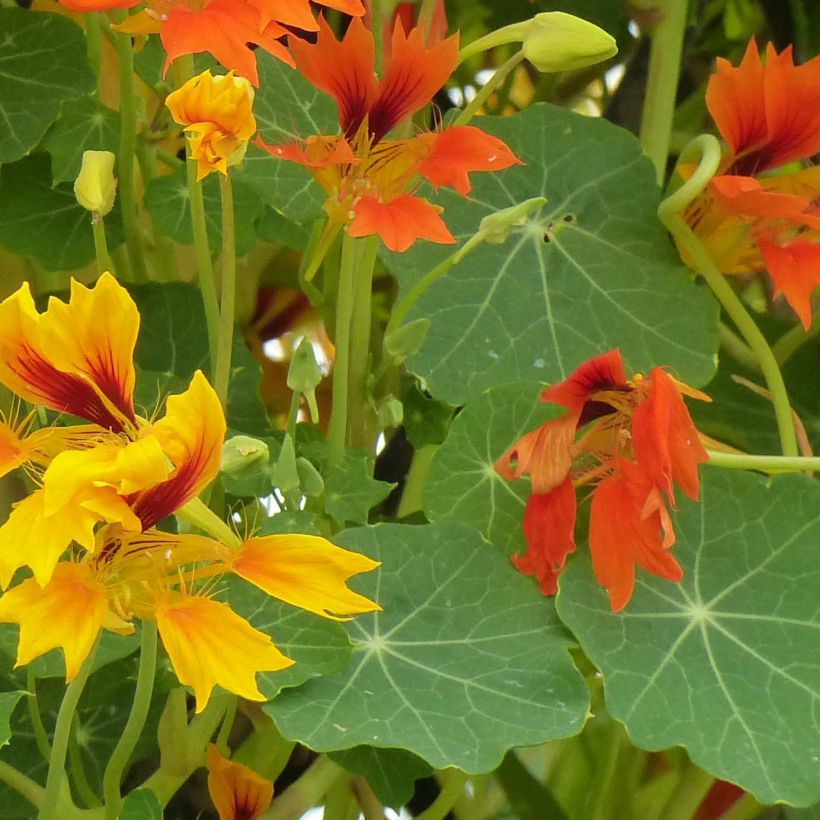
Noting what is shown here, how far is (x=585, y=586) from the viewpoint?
63cm

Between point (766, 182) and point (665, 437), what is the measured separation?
0.26 m

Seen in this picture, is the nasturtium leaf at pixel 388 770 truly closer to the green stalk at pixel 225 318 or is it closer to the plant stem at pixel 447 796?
the plant stem at pixel 447 796

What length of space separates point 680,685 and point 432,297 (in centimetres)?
27

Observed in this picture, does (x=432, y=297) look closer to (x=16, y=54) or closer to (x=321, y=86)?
(x=321, y=86)

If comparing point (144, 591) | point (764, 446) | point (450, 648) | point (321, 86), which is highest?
point (321, 86)

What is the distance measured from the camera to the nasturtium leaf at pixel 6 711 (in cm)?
50

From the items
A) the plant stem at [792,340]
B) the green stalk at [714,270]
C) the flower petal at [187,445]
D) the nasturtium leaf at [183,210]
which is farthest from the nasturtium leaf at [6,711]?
the plant stem at [792,340]

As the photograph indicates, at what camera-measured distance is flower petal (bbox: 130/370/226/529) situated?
0.44m

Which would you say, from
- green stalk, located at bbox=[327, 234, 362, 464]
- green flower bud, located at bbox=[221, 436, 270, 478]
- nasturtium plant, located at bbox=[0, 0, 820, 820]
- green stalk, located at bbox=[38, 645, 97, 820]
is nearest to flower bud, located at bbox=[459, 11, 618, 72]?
nasturtium plant, located at bbox=[0, 0, 820, 820]

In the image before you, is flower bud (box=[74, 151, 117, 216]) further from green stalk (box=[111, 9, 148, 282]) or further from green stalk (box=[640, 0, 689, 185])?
green stalk (box=[640, 0, 689, 185])

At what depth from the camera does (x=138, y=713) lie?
20.7 inches

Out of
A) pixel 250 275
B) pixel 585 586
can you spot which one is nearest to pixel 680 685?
pixel 585 586

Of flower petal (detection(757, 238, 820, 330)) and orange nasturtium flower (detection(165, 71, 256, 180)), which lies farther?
flower petal (detection(757, 238, 820, 330))

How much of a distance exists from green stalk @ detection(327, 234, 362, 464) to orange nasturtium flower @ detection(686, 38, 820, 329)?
0.71 ft
